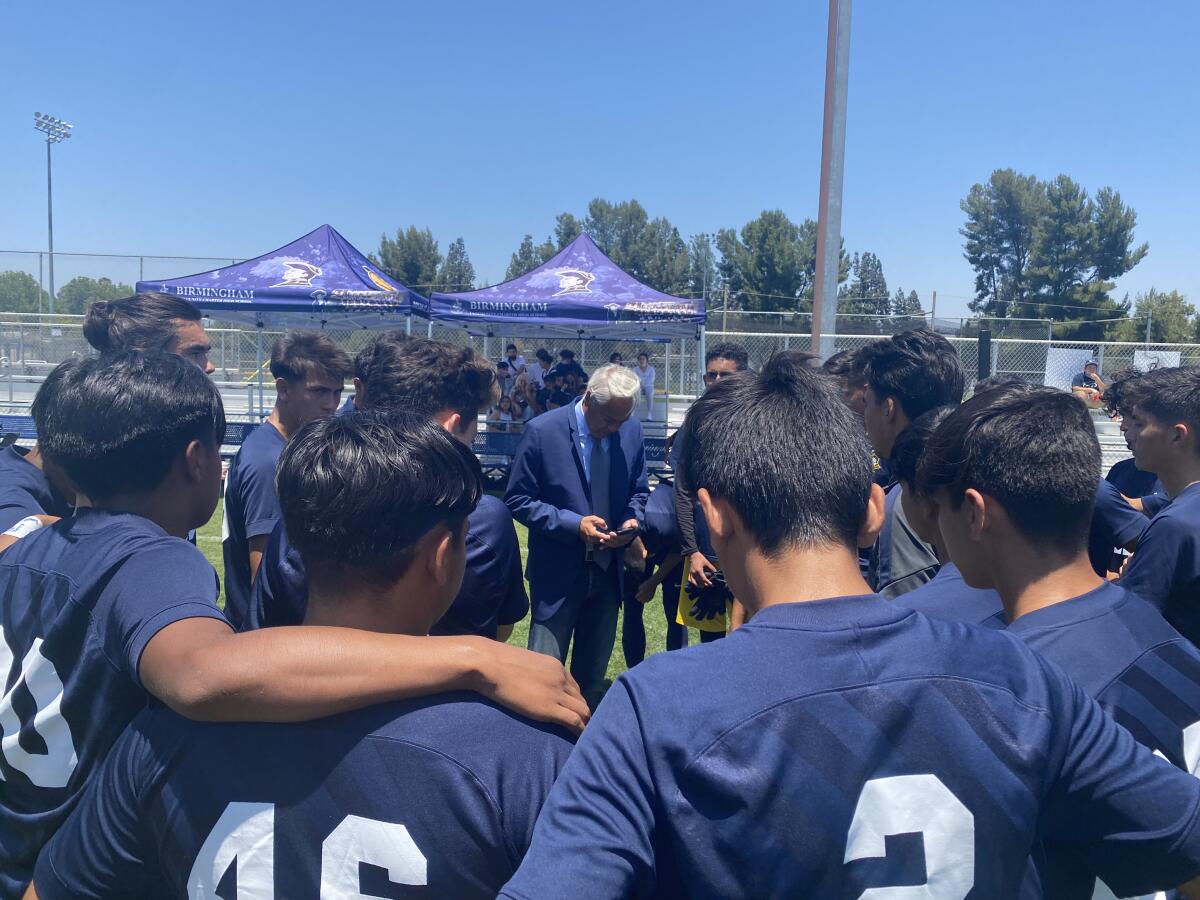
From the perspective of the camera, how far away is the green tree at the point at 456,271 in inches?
2400

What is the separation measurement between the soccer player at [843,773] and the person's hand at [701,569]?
340cm

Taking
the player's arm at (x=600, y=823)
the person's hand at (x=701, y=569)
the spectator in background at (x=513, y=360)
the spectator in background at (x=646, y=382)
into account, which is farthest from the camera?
the spectator in background at (x=513, y=360)

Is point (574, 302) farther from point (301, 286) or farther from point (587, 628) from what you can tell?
point (587, 628)

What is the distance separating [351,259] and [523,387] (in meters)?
3.78

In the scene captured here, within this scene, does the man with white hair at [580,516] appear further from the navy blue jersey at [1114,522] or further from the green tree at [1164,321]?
the green tree at [1164,321]

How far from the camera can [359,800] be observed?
1291mm

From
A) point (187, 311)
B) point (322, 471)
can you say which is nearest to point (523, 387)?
point (187, 311)

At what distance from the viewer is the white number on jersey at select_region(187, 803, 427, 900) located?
129 centimetres

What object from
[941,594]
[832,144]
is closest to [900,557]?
[941,594]

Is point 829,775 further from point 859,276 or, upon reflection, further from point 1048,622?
point 859,276

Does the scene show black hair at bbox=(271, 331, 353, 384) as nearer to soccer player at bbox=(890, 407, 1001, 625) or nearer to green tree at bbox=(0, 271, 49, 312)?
soccer player at bbox=(890, 407, 1001, 625)

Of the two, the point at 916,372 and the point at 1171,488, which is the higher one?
the point at 916,372

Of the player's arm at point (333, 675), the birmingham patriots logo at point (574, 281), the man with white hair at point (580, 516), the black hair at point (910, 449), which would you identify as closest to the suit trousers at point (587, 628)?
the man with white hair at point (580, 516)

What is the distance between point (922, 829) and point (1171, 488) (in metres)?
3.06
